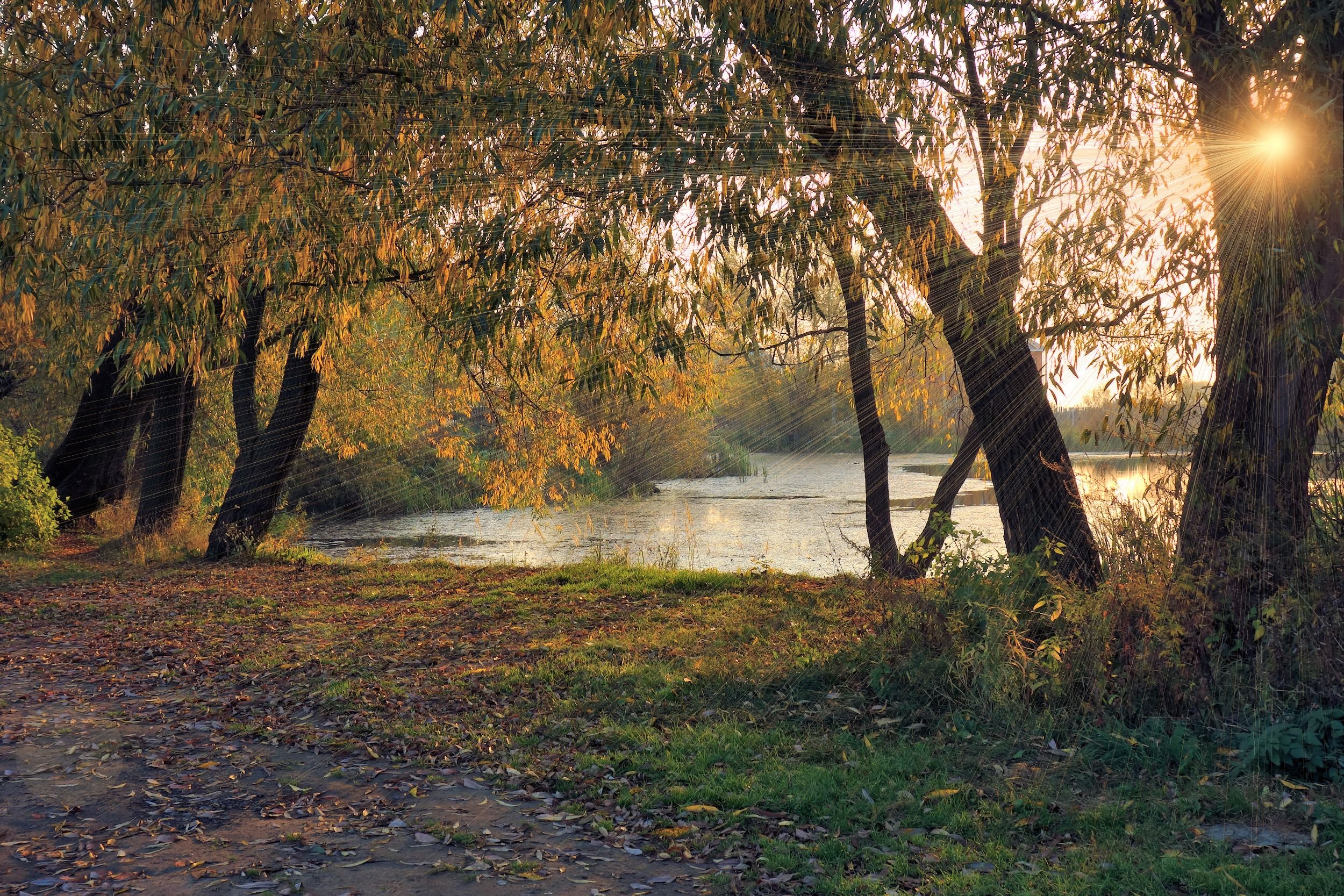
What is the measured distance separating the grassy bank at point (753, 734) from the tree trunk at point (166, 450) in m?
5.43

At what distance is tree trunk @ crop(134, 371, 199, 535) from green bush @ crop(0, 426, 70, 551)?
4.12 ft

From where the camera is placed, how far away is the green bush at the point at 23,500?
15.1 metres

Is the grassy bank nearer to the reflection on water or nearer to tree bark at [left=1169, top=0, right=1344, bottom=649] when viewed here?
tree bark at [left=1169, top=0, right=1344, bottom=649]

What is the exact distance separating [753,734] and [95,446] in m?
17.0

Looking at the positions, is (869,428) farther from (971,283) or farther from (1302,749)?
(1302,749)

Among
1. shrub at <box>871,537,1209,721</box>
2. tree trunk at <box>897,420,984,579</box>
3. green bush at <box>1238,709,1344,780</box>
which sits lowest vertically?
green bush at <box>1238,709,1344,780</box>

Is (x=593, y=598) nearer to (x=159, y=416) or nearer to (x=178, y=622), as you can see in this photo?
(x=178, y=622)

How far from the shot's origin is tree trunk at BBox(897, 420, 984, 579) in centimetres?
729

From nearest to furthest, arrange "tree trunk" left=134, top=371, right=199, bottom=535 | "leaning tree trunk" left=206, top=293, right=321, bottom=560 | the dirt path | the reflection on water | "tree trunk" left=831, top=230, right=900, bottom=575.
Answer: the dirt path
"tree trunk" left=831, top=230, right=900, bottom=575
"leaning tree trunk" left=206, top=293, right=321, bottom=560
the reflection on water
"tree trunk" left=134, top=371, right=199, bottom=535

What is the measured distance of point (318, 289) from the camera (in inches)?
355

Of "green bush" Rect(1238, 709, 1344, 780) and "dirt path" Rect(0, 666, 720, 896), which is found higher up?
"green bush" Rect(1238, 709, 1344, 780)

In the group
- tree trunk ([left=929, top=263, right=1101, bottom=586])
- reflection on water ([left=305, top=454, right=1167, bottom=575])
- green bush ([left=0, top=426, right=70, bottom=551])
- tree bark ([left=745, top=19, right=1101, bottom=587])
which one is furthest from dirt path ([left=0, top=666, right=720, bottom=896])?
green bush ([left=0, top=426, right=70, bottom=551])

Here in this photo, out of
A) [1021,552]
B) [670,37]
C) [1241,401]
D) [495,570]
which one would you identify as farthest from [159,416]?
[1241,401]

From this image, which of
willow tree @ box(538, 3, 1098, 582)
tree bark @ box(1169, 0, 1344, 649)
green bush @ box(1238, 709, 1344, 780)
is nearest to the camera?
green bush @ box(1238, 709, 1344, 780)
